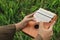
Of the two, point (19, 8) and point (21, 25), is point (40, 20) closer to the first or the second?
point (21, 25)

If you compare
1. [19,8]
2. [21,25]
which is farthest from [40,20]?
[19,8]

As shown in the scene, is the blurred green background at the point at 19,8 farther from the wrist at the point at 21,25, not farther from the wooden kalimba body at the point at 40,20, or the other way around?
the wooden kalimba body at the point at 40,20

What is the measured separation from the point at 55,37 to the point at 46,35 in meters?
1.15

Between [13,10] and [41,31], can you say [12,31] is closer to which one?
[41,31]

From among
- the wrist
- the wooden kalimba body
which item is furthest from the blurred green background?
the wooden kalimba body

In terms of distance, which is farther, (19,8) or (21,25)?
(19,8)

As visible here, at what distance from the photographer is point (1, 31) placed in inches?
79.4

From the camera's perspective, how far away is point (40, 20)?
182 centimetres

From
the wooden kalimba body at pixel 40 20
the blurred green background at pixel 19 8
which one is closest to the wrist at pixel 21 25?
the wooden kalimba body at pixel 40 20

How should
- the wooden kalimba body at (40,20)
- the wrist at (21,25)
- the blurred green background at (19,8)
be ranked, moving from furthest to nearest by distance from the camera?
the blurred green background at (19,8) → the wrist at (21,25) → the wooden kalimba body at (40,20)

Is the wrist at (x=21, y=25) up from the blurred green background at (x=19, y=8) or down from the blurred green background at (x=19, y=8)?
up

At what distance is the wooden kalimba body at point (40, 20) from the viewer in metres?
1.81

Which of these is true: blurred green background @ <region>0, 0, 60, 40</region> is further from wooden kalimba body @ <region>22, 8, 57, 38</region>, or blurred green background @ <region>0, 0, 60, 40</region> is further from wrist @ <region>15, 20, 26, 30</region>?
wooden kalimba body @ <region>22, 8, 57, 38</region>

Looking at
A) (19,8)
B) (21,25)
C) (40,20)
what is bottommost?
(19,8)
